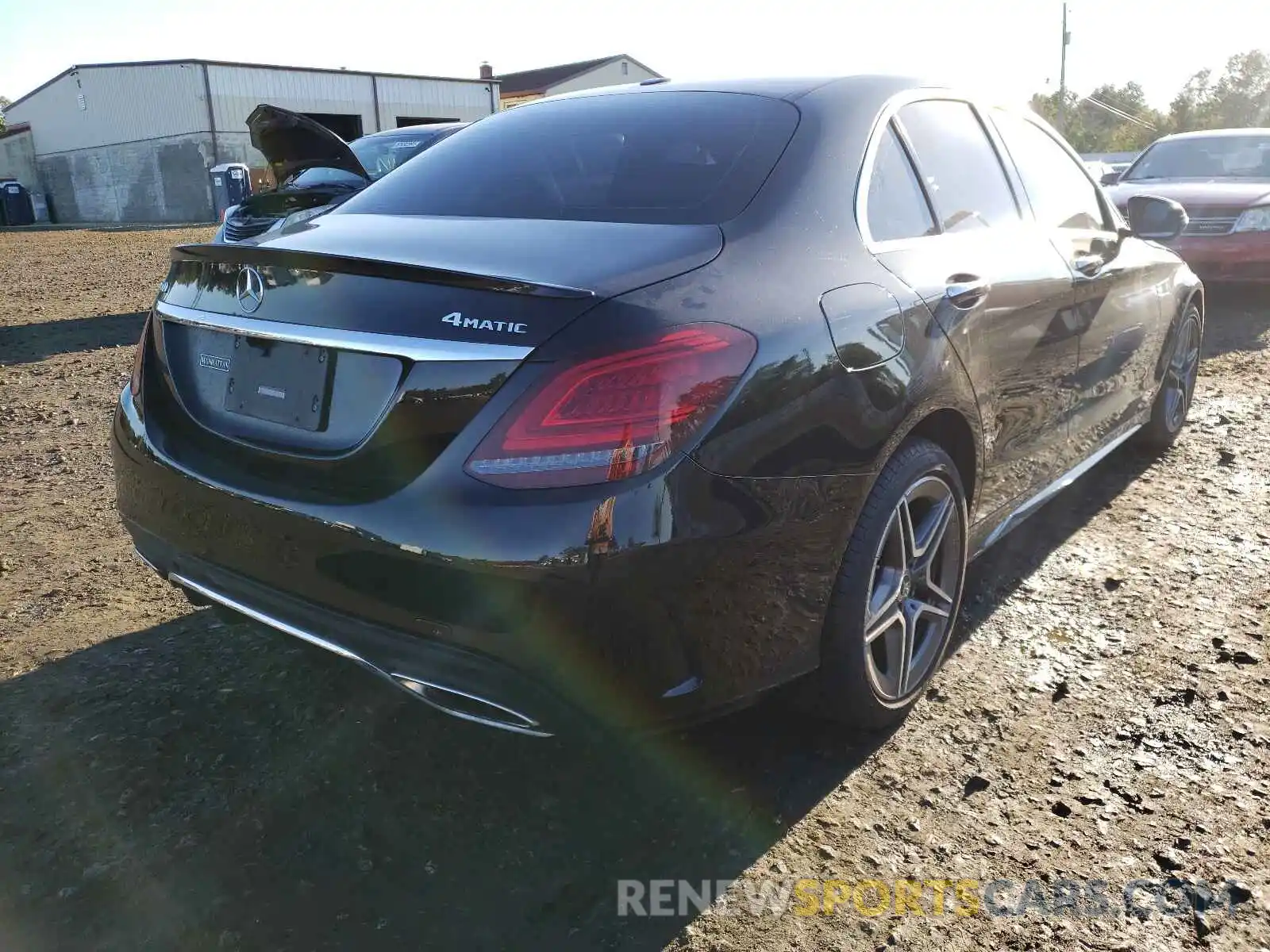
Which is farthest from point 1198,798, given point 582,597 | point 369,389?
point 369,389

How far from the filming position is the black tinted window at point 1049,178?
134 inches

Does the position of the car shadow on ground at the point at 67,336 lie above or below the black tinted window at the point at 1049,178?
below

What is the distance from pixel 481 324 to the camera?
6.22 feet

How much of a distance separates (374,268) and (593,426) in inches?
23.3

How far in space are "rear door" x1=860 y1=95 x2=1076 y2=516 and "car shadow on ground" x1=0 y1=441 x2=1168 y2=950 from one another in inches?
40.3

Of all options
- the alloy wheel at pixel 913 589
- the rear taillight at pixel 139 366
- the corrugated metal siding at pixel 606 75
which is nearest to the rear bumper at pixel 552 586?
the alloy wheel at pixel 913 589

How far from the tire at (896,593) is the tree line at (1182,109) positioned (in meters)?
76.1

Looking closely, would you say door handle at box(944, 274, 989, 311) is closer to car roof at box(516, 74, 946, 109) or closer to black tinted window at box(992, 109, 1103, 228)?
car roof at box(516, 74, 946, 109)

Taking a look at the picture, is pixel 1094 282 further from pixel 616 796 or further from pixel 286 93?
pixel 286 93

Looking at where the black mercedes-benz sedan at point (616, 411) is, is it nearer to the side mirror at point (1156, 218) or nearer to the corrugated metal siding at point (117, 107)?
the side mirror at point (1156, 218)

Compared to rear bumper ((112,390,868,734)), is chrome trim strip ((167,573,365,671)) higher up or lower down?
lower down

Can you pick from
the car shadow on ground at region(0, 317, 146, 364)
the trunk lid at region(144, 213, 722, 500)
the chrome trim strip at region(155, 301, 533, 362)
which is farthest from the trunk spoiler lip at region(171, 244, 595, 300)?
the car shadow on ground at region(0, 317, 146, 364)

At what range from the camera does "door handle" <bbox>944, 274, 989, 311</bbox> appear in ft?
8.65

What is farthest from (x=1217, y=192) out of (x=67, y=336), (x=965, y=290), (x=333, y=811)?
(x=67, y=336)
